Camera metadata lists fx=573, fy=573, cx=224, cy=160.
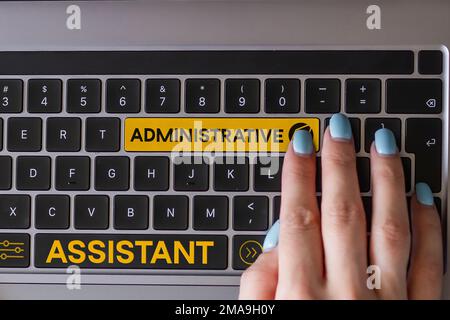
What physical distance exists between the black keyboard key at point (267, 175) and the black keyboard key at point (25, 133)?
0.91 feet

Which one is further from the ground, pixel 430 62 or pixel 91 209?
pixel 430 62

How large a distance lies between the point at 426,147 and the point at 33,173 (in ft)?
1.62

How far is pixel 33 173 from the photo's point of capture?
2.38ft

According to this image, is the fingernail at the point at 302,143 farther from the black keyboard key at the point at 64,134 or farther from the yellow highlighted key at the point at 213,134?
the black keyboard key at the point at 64,134

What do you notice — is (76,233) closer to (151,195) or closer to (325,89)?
(151,195)

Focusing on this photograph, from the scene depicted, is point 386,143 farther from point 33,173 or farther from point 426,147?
point 33,173

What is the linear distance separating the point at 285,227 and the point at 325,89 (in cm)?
18

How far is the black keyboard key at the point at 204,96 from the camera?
28.2 inches

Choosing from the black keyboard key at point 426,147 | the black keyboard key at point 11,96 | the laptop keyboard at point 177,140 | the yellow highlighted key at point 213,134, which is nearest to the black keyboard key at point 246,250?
the laptop keyboard at point 177,140

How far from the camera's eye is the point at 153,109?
0.72m

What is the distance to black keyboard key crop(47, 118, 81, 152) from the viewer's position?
72 centimetres

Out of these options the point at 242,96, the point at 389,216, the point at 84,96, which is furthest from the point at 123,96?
the point at 389,216
